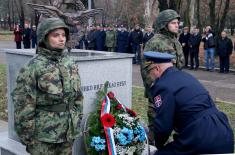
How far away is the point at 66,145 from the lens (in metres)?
4.09

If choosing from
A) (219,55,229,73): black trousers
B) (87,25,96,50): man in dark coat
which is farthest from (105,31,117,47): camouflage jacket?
(219,55,229,73): black trousers

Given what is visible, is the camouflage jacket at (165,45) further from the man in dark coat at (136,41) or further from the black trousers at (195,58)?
the man in dark coat at (136,41)

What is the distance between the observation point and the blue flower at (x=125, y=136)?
15.9 feet

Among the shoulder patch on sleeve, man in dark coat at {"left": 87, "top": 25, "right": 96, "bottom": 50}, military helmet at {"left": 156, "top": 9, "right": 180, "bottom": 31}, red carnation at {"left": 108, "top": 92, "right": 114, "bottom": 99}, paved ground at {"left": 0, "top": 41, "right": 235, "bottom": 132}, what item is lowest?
paved ground at {"left": 0, "top": 41, "right": 235, "bottom": 132}

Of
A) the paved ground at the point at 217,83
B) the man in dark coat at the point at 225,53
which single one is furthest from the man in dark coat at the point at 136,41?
the man in dark coat at the point at 225,53

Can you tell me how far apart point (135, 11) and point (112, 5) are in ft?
25.3

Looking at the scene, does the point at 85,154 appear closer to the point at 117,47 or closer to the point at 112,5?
the point at 117,47

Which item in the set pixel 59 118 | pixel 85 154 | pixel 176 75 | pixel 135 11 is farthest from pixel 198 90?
pixel 135 11

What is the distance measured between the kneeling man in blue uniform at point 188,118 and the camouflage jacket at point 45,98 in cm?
104

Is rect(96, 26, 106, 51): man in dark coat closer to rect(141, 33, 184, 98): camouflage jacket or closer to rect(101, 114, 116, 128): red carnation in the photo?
rect(141, 33, 184, 98): camouflage jacket

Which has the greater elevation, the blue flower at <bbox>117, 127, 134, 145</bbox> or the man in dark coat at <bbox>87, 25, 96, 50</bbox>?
the man in dark coat at <bbox>87, 25, 96, 50</bbox>

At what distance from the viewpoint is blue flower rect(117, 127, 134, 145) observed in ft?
15.9

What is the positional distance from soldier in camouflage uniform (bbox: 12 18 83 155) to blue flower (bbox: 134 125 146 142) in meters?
1.14

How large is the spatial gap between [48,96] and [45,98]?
37 millimetres
